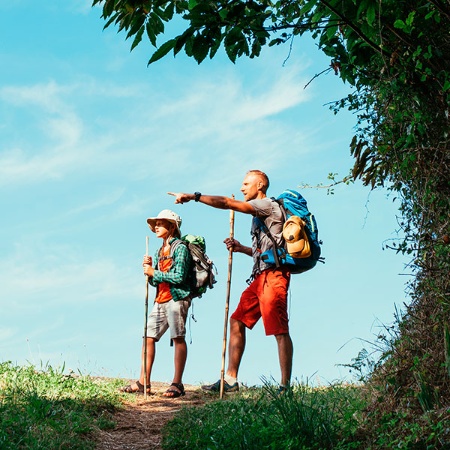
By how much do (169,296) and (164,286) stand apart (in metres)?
0.19

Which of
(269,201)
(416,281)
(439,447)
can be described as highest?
(269,201)

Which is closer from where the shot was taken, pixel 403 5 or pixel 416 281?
pixel 403 5

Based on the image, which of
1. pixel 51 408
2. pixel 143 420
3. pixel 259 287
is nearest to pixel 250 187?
pixel 259 287

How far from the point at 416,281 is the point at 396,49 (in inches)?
86.1

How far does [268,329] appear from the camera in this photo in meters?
9.60

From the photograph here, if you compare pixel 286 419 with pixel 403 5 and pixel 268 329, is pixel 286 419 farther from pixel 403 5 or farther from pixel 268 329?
pixel 403 5

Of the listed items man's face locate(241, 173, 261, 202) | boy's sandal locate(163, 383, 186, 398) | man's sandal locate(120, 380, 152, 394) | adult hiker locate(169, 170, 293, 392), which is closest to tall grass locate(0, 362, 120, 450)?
man's sandal locate(120, 380, 152, 394)

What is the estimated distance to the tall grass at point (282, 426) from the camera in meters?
6.57

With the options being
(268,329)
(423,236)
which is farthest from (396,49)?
(268,329)

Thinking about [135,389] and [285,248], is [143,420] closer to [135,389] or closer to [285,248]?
[135,389]

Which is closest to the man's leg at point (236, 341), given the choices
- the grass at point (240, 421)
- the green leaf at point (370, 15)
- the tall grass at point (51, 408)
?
the grass at point (240, 421)

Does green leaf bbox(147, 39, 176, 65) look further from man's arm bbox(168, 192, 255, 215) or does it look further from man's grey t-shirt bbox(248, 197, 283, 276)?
man's grey t-shirt bbox(248, 197, 283, 276)

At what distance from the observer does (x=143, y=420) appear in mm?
9383

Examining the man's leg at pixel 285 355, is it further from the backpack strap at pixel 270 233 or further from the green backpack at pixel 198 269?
the green backpack at pixel 198 269
